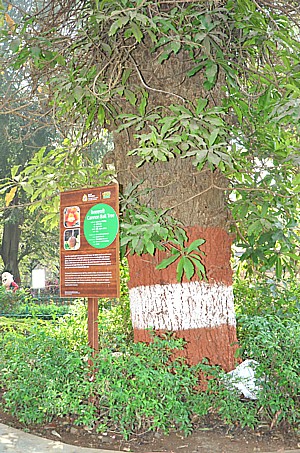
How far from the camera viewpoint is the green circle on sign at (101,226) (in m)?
4.30

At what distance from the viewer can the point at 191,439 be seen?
151 inches

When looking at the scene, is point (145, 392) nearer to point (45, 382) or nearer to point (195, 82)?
point (45, 382)

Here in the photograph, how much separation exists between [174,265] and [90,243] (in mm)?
671

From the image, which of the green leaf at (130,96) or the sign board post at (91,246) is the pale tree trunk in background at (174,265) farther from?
the sign board post at (91,246)

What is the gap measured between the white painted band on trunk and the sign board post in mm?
411

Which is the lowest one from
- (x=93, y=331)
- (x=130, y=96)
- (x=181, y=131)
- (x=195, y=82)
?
(x=93, y=331)

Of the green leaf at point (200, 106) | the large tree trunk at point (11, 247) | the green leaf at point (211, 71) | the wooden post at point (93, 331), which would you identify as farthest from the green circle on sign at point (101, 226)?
the large tree trunk at point (11, 247)

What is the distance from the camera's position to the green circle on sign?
4.30 metres

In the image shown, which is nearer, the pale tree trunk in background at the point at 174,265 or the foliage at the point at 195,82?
the foliage at the point at 195,82

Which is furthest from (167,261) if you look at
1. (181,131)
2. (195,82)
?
(195,82)

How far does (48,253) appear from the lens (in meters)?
21.3

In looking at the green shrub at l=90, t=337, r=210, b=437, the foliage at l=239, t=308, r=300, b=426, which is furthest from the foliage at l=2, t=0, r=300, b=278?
the foliage at l=239, t=308, r=300, b=426

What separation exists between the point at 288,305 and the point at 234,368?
41.9 inches

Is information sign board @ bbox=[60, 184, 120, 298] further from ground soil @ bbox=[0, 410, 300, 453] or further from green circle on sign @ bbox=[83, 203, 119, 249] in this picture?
ground soil @ bbox=[0, 410, 300, 453]
